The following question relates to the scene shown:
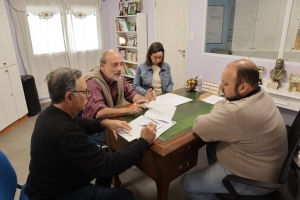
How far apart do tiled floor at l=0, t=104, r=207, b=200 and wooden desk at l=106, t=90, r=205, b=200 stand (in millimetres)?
606

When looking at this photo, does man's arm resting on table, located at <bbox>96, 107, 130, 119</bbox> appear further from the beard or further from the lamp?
the lamp

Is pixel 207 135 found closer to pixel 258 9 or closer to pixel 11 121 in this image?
pixel 258 9

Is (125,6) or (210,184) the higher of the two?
(125,6)

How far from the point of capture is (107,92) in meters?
1.79

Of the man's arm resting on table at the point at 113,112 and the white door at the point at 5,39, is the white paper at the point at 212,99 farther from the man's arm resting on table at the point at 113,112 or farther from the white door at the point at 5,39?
the white door at the point at 5,39

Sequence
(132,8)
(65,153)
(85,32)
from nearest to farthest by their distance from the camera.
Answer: (65,153) < (132,8) < (85,32)

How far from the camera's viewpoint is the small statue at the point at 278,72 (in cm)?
244

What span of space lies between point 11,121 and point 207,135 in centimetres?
303

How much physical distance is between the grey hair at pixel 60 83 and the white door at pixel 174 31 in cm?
286

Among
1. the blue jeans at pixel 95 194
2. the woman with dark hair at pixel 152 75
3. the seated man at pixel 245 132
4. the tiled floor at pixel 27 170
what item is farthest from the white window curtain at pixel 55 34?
the seated man at pixel 245 132

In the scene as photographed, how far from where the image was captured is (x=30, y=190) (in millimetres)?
1096

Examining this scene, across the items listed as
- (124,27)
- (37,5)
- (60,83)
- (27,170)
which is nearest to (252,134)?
(60,83)

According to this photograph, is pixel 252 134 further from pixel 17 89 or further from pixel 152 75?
pixel 17 89

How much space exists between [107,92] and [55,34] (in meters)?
3.00
